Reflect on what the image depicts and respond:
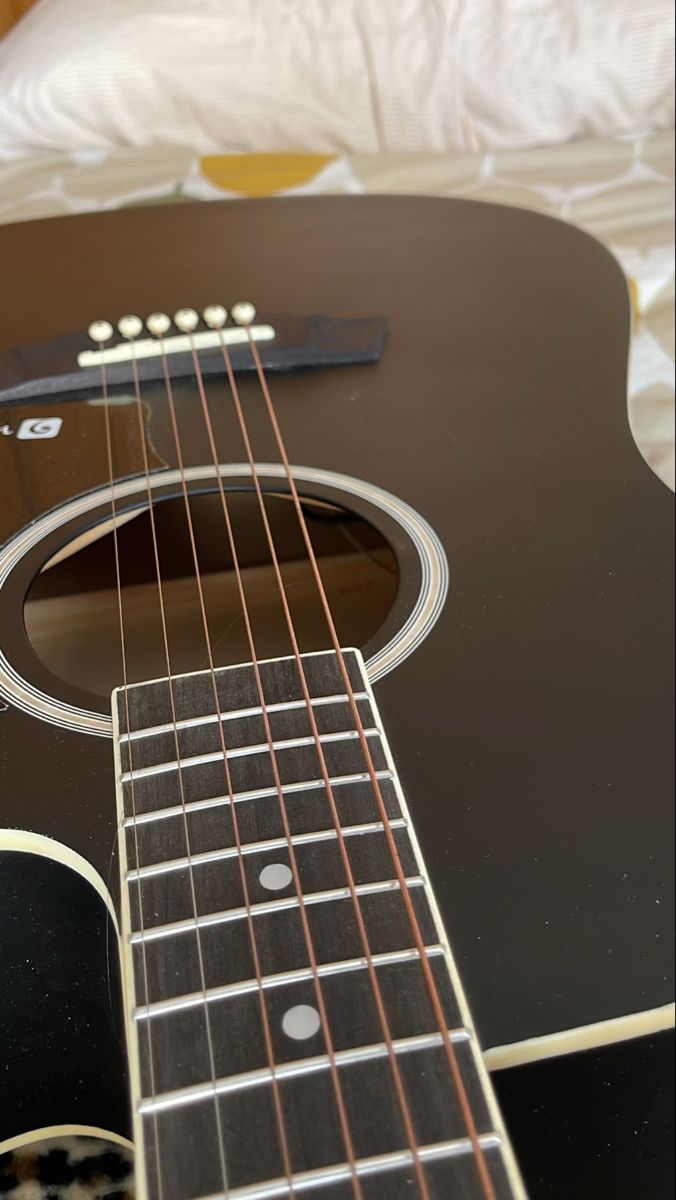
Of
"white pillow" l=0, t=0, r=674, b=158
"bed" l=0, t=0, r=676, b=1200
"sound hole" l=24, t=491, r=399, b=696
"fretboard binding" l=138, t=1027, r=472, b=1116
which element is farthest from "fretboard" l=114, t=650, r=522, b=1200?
"white pillow" l=0, t=0, r=674, b=158

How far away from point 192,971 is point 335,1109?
0.27 feet

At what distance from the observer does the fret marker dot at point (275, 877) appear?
458 mm

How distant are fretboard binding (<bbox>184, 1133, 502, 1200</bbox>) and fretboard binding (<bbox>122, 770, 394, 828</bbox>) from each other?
0.18 m

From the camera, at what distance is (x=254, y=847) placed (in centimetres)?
47

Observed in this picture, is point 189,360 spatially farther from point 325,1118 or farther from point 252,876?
point 325,1118

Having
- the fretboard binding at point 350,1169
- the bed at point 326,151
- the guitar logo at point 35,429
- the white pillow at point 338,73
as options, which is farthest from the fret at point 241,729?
the white pillow at point 338,73

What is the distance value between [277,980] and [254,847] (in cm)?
7

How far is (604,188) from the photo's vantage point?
1.26 m

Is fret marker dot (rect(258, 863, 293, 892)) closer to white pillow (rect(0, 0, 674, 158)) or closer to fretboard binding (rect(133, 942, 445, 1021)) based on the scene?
fretboard binding (rect(133, 942, 445, 1021))

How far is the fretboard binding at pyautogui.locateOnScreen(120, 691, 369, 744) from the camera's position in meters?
0.53

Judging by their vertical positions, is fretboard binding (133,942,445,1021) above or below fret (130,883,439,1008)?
below

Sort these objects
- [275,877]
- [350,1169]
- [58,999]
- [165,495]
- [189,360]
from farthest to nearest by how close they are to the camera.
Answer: [189,360] → [165,495] → [58,999] → [275,877] → [350,1169]

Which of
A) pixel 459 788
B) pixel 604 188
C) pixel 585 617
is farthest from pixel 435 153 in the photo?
pixel 459 788

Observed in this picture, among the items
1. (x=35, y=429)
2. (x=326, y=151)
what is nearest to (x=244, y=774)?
(x=35, y=429)
